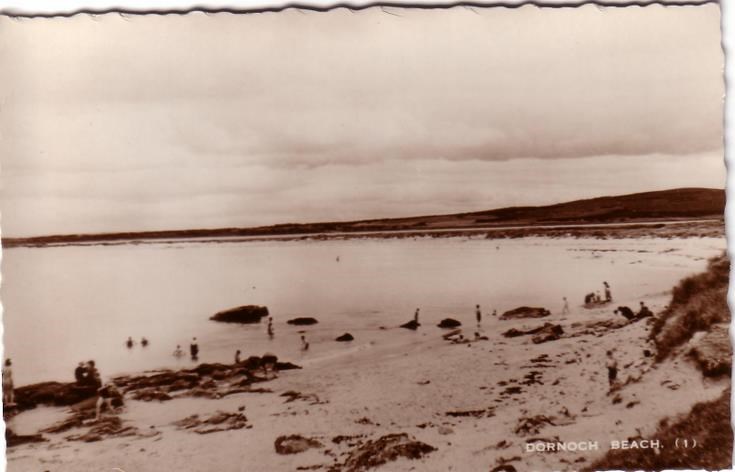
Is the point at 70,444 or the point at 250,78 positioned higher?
the point at 250,78

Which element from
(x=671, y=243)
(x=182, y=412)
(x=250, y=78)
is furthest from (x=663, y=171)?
(x=182, y=412)

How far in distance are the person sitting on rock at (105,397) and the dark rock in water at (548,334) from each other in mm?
2071

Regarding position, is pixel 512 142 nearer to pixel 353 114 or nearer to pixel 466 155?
pixel 466 155

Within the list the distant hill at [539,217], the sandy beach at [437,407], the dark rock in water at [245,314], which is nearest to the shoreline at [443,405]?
the sandy beach at [437,407]

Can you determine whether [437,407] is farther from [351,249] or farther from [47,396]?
[47,396]

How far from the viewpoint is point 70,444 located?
7.51 ft

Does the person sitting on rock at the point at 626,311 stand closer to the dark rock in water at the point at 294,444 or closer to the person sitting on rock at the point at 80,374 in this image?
the dark rock in water at the point at 294,444

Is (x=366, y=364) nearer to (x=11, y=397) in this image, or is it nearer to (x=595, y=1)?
(x=11, y=397)

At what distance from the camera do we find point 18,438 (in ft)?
7.51

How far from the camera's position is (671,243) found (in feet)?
7.84

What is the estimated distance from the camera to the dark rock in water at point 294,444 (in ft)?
7.54

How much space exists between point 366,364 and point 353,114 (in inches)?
48.6

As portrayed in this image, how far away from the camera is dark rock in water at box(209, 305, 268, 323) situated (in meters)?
2.29

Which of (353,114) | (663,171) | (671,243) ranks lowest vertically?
(671,243)
